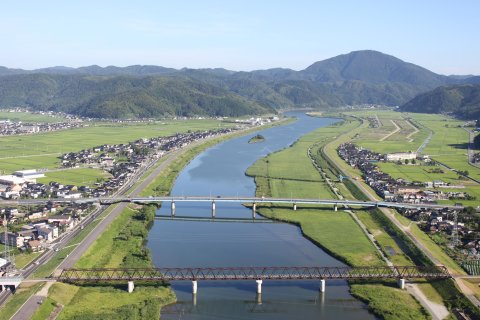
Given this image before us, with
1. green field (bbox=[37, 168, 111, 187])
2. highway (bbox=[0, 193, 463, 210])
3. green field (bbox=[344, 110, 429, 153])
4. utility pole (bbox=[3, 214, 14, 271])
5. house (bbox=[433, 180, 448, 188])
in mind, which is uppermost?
green field (bbox=[344, 110, 429, 153])

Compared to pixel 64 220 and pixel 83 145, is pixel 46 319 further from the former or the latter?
pixel 83 145

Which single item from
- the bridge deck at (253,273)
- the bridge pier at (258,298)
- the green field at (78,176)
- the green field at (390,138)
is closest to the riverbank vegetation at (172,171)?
the green field at (78,176)

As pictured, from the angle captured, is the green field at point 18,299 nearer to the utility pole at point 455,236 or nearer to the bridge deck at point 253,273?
the bridge deck at point 253,273

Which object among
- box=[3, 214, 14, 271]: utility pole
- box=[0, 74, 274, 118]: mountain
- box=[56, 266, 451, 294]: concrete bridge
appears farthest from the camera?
box=[0, 74, 274, 118]: mountain

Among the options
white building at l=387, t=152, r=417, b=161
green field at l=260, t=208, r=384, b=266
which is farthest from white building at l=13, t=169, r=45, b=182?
white building at l=387, t=152, r=417, b=161

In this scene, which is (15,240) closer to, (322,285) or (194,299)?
(194,299)

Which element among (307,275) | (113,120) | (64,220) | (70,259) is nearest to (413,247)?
(307,275)

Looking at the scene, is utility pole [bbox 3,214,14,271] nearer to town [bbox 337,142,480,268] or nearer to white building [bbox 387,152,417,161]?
town [bbox 337,142,480,268]
